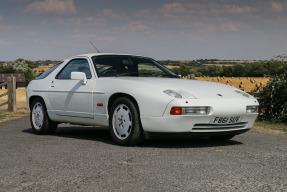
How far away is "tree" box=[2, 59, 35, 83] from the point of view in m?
145

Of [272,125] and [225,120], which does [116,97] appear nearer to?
[225,120]

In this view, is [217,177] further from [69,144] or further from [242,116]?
[69,144]

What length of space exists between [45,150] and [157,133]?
1655mm

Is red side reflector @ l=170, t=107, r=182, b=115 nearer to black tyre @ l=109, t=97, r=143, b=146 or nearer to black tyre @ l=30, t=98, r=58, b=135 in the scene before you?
black tyre @ l=109, t=97, r=143, b=146

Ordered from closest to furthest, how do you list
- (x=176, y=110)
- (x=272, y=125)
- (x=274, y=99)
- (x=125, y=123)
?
(x=176, y=110), (x=125, y=123), (x=272, y=125), (x=274, y=99)

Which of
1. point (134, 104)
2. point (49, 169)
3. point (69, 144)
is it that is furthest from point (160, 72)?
point (49, 169)

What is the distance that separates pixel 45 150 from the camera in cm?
638

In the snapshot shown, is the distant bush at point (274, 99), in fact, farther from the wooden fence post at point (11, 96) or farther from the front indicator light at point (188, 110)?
the wooden fence post at point (11, 96)

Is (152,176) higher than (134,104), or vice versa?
(134,104)

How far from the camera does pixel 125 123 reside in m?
6.55

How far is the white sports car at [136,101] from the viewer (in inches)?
243

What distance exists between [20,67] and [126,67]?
144497 mm

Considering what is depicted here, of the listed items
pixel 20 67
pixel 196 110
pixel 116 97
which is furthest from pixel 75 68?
pixel 20 67

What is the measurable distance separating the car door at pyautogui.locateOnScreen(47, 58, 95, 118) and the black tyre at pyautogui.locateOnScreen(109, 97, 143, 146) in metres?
0.63
